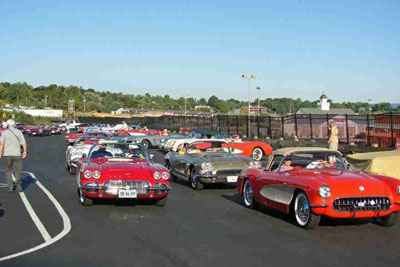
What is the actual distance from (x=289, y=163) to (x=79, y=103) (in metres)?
165

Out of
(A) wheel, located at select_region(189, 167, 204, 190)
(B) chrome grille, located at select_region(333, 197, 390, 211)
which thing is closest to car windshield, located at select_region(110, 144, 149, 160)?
(A) wheel, located at select_region(189, 167, 204, 190)

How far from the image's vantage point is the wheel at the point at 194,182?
13.0 m

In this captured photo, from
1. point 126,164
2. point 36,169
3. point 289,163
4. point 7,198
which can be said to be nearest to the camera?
point 289,163

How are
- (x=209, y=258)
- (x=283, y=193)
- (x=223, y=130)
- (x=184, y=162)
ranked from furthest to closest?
(x=223, y=130), (x=184, y=162), (x=283, y=193), (x=209, y=258)

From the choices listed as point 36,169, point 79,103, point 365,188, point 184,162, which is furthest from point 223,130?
point 79,103

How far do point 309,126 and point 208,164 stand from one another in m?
20.2

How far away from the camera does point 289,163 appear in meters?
9.22

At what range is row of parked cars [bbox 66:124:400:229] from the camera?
768cm

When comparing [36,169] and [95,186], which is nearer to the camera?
[95,186]

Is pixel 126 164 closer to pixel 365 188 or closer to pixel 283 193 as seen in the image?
pixel 283 193

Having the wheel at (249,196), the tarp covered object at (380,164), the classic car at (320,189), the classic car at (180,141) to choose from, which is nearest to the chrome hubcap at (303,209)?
the classic car at (320,189)

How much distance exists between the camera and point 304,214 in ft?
26.6

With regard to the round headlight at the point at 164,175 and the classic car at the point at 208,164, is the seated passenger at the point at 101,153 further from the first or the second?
the classic car at the point at 208,164

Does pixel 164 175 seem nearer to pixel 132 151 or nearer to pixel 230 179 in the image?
pixel 132 151
